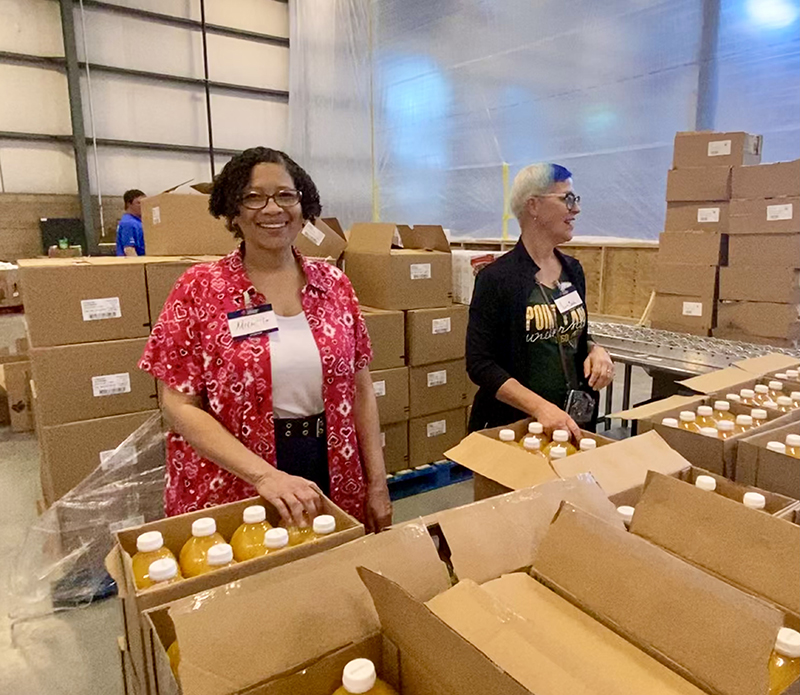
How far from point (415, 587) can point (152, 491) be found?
1.78 m

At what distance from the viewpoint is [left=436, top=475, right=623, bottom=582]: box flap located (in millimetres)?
953

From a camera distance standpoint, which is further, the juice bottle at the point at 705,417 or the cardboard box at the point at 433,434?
the cardboard box at the point at 433,434

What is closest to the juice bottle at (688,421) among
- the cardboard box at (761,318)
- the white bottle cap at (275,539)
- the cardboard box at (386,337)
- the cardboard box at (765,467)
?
the cardboard box at (765,467)

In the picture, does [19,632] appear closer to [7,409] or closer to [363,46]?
[7,409]

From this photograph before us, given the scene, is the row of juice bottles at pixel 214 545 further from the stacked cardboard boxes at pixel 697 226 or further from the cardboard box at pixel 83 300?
the stacked cardboard boxes at pixel 697 226

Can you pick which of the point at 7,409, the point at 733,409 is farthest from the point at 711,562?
the point at 7,409

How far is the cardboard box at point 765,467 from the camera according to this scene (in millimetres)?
1257

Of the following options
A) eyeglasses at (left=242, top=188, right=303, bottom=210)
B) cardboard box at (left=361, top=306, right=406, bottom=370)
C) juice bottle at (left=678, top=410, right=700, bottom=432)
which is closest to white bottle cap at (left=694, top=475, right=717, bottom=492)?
juice bottle at (left=678, top=410, right=700, bottom=432)

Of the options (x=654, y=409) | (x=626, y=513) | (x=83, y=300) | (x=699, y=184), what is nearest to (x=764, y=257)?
(x=699, y=184)

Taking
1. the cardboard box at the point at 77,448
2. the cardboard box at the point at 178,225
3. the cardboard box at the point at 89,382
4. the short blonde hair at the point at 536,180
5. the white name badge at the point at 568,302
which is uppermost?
the short blonde hair at the point at 536,180

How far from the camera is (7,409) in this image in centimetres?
421

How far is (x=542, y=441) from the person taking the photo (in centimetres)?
156

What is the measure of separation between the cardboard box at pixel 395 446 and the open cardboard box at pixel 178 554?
6.23 feet

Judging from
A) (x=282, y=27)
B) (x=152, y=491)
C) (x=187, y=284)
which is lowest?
(x=152, y=491)
